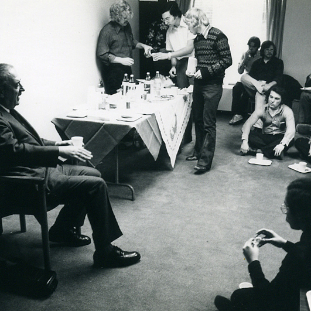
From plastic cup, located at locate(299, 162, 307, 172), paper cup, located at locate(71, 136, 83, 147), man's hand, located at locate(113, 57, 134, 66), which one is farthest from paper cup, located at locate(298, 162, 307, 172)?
paper cup, located at locate(71, 136, 83, 147)

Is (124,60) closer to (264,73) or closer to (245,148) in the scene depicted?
(245,148)

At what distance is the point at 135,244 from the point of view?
9.25ft

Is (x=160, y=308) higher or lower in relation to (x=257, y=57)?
lower

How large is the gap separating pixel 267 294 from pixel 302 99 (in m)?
4.60

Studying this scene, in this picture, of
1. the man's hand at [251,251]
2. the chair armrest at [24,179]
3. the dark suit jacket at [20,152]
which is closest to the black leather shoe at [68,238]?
the dark suit jacket at [20,152]

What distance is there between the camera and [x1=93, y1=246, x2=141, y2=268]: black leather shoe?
2512 millimetres

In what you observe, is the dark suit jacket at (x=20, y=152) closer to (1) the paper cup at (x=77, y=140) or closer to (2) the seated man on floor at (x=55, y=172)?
(2) the seated man on floor at (x=55, y=172)

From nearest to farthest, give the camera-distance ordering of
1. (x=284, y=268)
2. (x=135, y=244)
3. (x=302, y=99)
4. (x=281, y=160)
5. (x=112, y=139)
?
(x=284, y=268) → (x=135, y=244) → (x=112, y=139) → (x=281, y=160) → (x=302, y=99)

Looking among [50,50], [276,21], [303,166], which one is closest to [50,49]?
[50,50]

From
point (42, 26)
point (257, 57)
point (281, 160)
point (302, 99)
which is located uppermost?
point (42, 26)

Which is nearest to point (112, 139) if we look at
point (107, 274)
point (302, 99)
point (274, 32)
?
point (107, 274)

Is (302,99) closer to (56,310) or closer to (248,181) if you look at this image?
(248,181)

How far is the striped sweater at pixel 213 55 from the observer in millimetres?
4070

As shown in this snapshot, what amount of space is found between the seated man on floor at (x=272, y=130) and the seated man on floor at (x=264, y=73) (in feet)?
2.73
